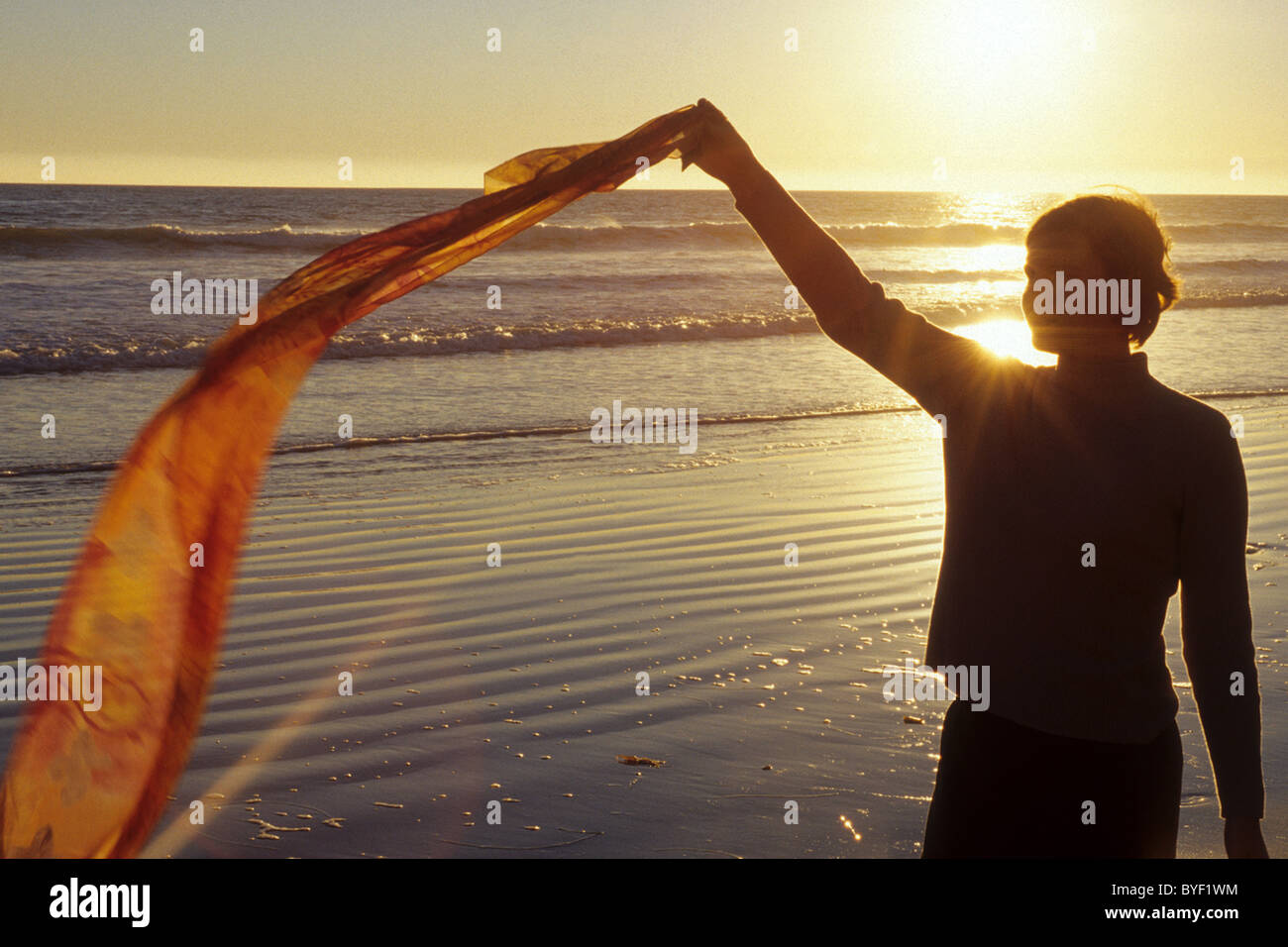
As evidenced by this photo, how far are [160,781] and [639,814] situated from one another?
2.43 metres

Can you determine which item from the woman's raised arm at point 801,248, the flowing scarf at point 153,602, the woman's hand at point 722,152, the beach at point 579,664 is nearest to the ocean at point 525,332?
the woman's raised arm at point 801,248

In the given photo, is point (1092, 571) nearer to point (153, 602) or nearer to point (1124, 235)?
point (1124, 235)

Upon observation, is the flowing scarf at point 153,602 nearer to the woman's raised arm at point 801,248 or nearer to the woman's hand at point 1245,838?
the woman's raised arm at point 801,248

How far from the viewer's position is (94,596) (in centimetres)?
225

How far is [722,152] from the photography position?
2.44 meters

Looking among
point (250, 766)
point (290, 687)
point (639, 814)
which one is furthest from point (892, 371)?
point (290, 687)

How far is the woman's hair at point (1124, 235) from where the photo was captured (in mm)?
2129

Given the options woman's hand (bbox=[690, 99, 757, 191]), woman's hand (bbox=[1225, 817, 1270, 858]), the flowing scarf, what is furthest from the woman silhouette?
the flowing scarf

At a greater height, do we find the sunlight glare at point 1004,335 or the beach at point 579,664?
the sunlight glare at point 1004,335

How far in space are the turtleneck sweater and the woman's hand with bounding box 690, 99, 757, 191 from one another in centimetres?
57

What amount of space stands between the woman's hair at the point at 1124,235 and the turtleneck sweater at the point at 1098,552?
129mm

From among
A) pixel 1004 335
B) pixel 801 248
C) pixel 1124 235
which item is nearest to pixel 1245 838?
pixel 1124 235

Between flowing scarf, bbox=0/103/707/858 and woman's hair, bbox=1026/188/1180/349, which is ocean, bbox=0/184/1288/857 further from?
woman's hair, bbox=1026/188/1180/349

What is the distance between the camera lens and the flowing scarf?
2199 mm
